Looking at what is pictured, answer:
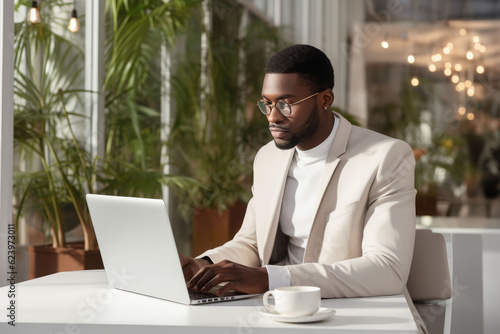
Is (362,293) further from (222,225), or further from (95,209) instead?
(222,225)

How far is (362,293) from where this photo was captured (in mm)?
1737

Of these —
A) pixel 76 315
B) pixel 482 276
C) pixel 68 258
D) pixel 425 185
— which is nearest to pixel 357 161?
pixel 76 315

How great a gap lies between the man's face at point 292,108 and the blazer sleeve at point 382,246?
0.24m

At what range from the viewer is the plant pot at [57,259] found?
3219 mm

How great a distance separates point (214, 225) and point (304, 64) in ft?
10.8

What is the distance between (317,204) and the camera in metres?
2.00

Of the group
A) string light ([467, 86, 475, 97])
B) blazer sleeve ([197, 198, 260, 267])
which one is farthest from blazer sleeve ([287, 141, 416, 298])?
string light ([467, 86, 475, 97])

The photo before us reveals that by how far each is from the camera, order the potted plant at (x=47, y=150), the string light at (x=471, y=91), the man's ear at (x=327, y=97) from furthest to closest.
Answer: the string light at (x=471, y=91), the potted plant at (x=47, y=150), the man's ear at (x=327, y=97)

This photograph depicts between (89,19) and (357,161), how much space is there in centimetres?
239

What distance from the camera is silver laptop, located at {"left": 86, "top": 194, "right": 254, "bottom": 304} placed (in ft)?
5.13

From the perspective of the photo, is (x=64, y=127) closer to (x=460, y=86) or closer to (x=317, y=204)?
(x=317, y=204)

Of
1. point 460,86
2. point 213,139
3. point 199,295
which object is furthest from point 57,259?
point 460,86

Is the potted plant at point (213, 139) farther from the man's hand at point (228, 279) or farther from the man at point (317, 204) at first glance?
the man's hand at point (228, 279)

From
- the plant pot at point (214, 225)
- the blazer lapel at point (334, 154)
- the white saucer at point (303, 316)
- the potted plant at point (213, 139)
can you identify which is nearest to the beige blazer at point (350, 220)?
the blazer lapel at point (334, 154)
